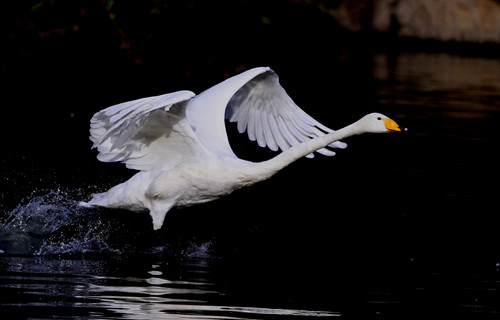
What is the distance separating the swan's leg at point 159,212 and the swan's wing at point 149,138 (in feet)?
1.11

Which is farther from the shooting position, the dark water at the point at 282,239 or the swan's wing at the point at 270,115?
the swan's wing at the point at 270,115

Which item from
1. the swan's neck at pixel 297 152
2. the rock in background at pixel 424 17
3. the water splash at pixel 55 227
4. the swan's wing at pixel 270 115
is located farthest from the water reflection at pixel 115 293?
the rock in background at pixel 424 17

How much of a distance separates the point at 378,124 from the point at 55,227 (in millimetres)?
2958

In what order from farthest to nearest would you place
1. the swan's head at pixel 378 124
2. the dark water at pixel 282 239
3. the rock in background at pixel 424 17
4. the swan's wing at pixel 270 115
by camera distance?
the rock in background at pixel 424 17 → the swan's wing at pixel 270 115 → the swan's head at pixel 378 124 → the dark water at pixel 282 239

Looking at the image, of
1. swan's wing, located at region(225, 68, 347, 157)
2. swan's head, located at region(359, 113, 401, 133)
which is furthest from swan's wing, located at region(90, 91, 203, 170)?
swan's head, located at region(359, 113, 401, 133)

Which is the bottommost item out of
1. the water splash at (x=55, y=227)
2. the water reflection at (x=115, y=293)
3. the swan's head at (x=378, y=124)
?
the water reflection at (x=115, y=293)

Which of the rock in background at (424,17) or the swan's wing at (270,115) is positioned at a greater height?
the rock in background at (424,17)

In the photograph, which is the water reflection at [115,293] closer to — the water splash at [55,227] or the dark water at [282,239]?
the dark water at [282,239]

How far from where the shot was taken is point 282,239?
8.61 m

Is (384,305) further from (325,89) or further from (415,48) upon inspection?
(415,48)

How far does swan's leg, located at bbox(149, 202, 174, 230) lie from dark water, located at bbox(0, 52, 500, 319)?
16 cm

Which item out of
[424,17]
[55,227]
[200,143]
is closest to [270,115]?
[200,143]

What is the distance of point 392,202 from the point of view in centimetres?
1004

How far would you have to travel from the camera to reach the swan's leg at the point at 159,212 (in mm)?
8692
